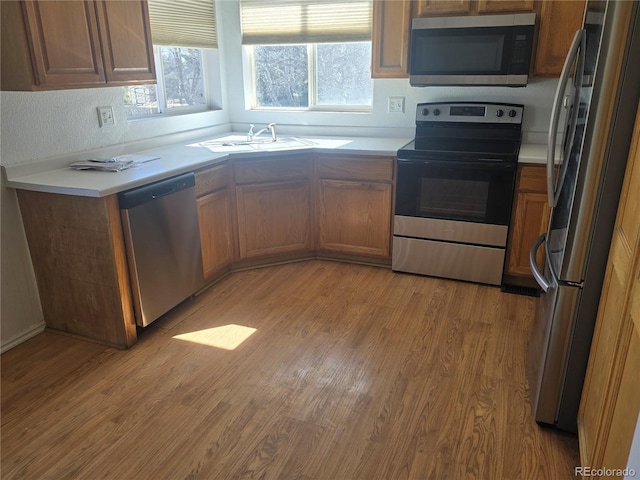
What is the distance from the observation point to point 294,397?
2102 millimetres

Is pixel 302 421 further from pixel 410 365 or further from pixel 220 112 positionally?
pixel 220 112

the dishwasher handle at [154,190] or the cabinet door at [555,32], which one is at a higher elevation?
the cabinet door at [555,32]

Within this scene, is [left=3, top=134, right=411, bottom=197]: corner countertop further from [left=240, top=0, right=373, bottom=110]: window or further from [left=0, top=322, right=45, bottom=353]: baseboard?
[left=0, top=322, right=45, bottom=353]: baseboard

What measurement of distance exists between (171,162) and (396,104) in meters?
1.73

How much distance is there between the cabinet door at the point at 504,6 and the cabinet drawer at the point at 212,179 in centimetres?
188

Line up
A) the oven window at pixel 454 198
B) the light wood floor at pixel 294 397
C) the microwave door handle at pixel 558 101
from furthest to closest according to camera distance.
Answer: the oven window at pixel 454 198, the light wood floor at pixel 294 397, the microwave door handle at pixel 558 101

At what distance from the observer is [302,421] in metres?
1.96

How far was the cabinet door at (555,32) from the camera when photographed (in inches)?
110

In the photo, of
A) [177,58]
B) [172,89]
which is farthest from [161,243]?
[177,58]

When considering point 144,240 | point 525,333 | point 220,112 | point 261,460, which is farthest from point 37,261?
point 525,333

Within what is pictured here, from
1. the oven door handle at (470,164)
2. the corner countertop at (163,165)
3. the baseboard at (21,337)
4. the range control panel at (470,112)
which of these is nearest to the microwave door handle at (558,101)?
the oven door handle at (470,164)

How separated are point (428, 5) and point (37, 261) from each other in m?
2.76

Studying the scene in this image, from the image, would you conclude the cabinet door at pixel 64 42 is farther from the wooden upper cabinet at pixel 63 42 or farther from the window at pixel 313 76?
the window at pixel 313 76

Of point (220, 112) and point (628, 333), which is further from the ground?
point (220, 112)
